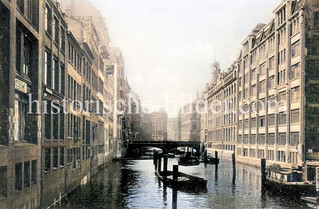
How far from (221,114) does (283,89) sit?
43847mm

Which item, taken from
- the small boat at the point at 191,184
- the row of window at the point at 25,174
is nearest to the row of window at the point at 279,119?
the small boat at the point at 191,184

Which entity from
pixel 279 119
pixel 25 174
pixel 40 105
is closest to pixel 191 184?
pixel 279 119

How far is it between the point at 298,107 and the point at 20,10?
34.4m

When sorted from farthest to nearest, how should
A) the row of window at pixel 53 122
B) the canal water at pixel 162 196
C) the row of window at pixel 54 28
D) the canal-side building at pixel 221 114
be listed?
the canal-side building at pixel 221 114 → the canal water at pixel 162 196 → the row of window at pixel 54 28 → the row of window at pixel 53 122

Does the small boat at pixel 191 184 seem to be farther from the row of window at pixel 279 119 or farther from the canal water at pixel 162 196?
the row of window at pixel 279 119

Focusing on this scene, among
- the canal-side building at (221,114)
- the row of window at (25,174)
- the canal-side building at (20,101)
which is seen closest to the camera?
the canal-side building at (20,101)

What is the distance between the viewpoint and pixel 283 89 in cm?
4831

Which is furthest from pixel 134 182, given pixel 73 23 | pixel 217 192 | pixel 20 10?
pixel 20 10

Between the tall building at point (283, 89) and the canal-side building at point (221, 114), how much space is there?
9106 millimetres

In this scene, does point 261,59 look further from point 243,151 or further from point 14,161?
point 14,161

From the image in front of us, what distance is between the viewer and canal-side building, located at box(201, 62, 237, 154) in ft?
260

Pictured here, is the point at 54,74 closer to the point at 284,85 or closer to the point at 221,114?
the point at 284,85

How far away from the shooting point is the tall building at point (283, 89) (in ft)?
136

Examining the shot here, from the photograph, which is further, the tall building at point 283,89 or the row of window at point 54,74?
the tall building at point 283,89
